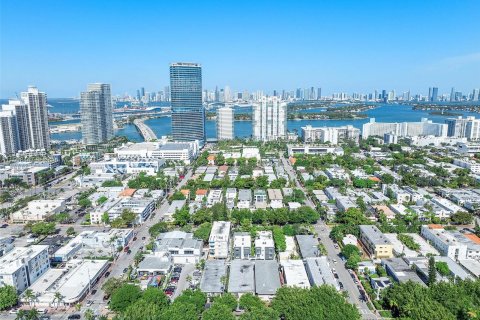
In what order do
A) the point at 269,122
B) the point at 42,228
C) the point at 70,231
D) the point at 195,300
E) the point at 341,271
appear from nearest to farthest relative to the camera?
1. the point at 195,300
2. the point at 341,271
3. the point at 42,228
4. the point at 70,231
5. the point at 269,122

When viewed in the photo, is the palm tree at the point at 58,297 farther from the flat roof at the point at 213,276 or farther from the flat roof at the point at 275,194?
the flat roof at the point at 275,194

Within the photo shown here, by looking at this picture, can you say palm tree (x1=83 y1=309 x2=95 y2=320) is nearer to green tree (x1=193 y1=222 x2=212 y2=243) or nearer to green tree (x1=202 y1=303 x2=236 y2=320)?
green tree (x1=202 y1=303 x2=236 y2=320)

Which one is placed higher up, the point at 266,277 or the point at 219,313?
the point at 219,313

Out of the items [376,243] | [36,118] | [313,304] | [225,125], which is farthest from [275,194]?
[36,118]

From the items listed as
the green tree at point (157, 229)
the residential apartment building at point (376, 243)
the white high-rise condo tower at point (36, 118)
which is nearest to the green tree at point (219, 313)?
the green tree at point (157, 229)

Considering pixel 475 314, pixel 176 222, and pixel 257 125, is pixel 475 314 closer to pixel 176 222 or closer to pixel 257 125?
pixel 176 222

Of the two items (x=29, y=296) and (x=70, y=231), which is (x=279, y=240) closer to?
(x=29, y=296)

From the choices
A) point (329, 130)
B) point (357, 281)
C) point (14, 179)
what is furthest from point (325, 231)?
point (329, 130)
